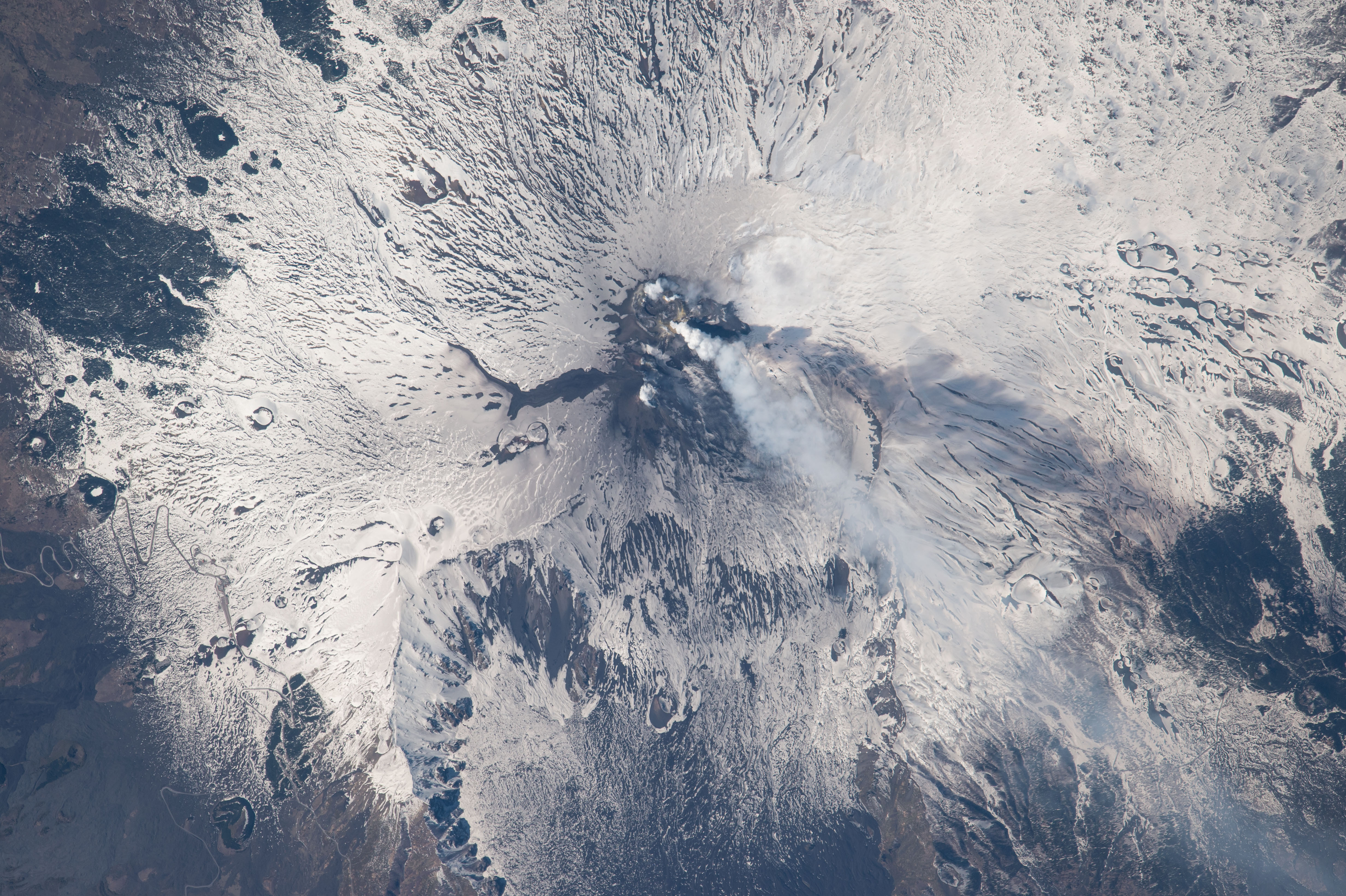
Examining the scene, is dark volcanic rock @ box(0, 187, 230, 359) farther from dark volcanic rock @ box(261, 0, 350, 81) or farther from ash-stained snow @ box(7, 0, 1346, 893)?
dark volcanic rock @ box(261, 0, 350, 81)

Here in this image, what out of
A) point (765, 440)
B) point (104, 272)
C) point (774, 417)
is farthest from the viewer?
point (765, 440)

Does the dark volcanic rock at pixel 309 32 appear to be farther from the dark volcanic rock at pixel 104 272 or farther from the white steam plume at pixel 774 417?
the white steam plume at pixel 774 417

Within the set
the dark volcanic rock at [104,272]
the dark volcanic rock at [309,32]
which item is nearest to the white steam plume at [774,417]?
the dark volcanic rock at [309,32]

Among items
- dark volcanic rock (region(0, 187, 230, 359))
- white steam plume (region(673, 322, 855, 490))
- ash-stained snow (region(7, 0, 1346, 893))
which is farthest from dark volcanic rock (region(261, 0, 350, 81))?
white steam plume (region(673, 322, 855, 490))

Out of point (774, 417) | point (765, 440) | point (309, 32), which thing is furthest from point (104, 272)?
point (774, 417)

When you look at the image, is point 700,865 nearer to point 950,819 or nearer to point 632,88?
point 950,819

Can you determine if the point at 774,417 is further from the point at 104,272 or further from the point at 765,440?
the point at 104,272

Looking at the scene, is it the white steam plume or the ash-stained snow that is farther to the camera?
the white steam plume

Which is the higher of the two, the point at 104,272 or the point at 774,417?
the point at 774,417

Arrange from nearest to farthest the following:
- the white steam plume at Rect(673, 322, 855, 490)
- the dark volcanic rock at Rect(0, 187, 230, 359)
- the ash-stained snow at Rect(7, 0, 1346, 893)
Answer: the ash-stained snow at Rect(7, 0, 1346, 893) → the dark volcanic rock at Rect(0, 187, 230, 359) → the white steam plume at Rect(673, 322, 855, 490)
